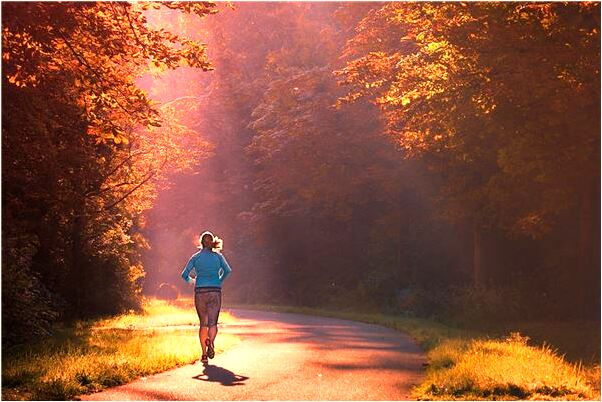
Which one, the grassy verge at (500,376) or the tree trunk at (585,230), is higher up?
the tree trunk at (585,230)

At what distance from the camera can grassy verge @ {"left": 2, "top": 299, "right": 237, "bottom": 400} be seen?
11047mm

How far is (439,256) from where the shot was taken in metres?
40.7

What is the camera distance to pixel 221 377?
13305 mm

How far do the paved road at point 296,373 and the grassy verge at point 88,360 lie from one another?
31 cm

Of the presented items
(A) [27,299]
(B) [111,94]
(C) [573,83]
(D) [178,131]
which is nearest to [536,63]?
(C) [573,83]

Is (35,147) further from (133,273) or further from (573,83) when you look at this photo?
(133,273)

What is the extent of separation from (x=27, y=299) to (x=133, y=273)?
1524 centimetres

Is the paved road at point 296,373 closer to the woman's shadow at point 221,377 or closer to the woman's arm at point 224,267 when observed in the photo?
the woman's shadow at point 221,377

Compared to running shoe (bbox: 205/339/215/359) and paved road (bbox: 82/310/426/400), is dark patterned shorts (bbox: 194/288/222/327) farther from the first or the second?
paved road (bbox: 82/310/426/400)

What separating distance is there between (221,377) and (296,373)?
4.21ft

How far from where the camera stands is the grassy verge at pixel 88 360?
11.0 m

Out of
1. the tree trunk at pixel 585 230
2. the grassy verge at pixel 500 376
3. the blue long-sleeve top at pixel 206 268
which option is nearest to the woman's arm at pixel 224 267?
the blue long-sleeve top at pixel 206 268

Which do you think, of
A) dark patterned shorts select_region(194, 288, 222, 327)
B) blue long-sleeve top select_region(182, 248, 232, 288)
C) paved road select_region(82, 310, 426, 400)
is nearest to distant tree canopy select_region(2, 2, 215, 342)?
blue long-sleeve top select_region(182, 248, 232, 288)

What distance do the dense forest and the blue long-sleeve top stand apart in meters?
2.03
